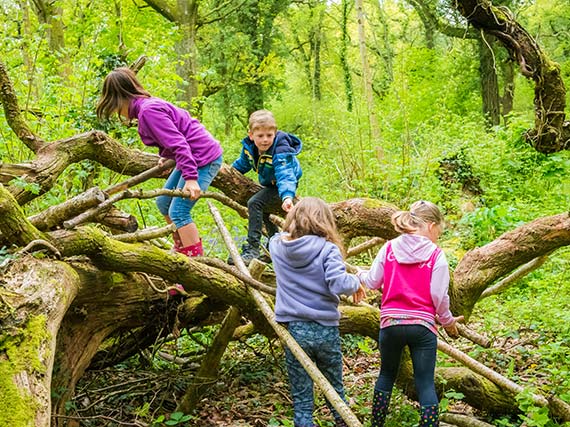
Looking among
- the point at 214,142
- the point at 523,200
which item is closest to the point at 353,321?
the point at 214,142

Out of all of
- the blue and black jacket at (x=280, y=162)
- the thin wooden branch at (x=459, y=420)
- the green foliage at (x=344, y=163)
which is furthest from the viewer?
the green foliage at (x=344, y=163)

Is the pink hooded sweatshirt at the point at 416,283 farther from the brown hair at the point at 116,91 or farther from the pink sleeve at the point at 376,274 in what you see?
the brown hair at the point at 116,91

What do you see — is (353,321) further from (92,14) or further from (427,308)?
(92,14)

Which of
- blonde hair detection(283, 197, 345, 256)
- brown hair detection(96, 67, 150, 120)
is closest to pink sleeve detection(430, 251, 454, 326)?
blonde hair detection(283, 197, 345, 256)

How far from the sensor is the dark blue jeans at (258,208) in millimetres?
5266

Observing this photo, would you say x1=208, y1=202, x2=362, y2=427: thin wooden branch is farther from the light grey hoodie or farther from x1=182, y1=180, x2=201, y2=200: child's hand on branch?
x1=182, y1=180, x2=201, y2=200: child's hand on branch

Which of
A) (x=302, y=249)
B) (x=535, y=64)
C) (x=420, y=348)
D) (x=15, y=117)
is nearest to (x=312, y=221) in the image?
(x=302, y=249)

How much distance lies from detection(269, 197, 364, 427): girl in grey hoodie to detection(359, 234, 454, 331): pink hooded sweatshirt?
0.22 metres

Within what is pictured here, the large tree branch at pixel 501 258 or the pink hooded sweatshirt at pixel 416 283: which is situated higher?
→ the pink hooded sweatshirt at pixel 416 283

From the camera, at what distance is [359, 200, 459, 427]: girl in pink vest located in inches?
138

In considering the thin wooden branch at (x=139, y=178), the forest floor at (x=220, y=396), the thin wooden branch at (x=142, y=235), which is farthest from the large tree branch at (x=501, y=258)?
the thin wooden branch at (x=139, y=178)

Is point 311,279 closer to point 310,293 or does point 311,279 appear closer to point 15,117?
point 310,293

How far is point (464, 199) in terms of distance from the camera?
12.5m

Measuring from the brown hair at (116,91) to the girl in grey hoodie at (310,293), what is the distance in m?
1.66
